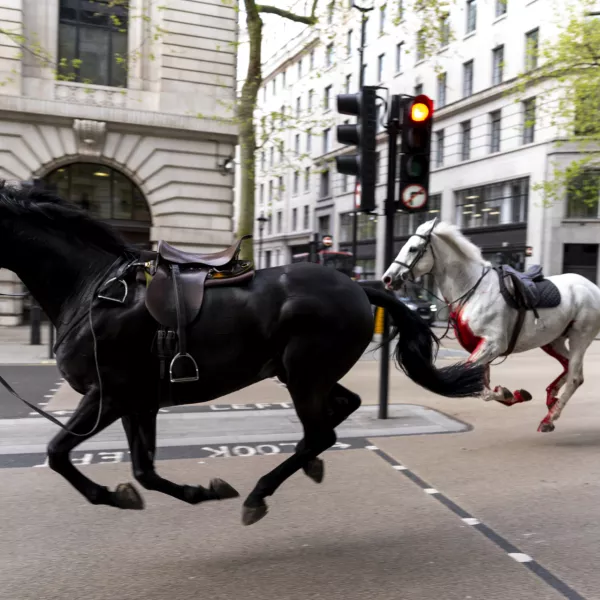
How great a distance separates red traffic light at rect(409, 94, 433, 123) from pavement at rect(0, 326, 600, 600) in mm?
3422

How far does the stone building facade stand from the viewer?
17.4 metres

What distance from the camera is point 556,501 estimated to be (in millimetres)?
4191

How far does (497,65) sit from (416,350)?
29.9m

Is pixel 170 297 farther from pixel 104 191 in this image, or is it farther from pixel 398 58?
pixel 398 58

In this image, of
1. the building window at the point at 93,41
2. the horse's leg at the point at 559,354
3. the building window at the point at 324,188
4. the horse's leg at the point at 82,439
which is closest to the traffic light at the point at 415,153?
the horse's leg at the point at 559,354

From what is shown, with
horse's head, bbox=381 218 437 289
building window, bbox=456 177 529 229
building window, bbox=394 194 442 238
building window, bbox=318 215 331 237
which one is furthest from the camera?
building window, bbox=318 215 331 237

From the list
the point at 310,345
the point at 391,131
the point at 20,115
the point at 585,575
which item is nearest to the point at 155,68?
the point at 20,115

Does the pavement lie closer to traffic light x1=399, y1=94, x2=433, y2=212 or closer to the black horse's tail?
the black horse's tail

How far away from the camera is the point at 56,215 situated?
132 inches

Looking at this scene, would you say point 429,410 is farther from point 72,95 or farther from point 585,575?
point 72,95

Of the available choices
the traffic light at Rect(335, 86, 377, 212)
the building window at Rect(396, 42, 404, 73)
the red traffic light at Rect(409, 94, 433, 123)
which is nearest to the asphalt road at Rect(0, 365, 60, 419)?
the traffic light at Rect(335, 86, 377, 212)

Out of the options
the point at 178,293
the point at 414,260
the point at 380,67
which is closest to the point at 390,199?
the point at 414,260

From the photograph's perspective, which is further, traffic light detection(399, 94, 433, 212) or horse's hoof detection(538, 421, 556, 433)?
traffic light detection(399, 94, 433, 212)

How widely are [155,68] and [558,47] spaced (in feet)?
39.7
